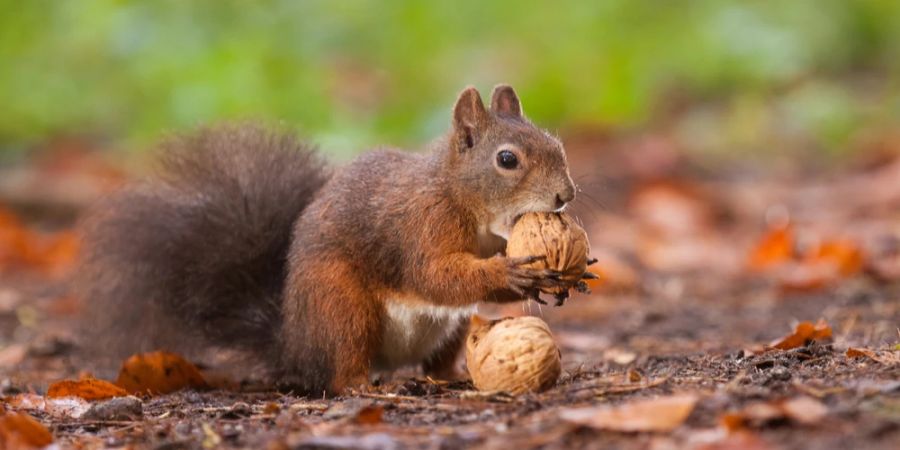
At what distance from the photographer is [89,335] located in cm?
387

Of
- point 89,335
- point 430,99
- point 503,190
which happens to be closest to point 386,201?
point 503,190

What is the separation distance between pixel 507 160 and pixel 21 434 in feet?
4.65

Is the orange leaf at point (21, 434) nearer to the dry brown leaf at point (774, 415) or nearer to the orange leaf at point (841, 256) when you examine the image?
the dry brown leaf at point (774, 415)

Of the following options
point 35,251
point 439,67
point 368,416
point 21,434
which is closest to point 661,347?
point 368,416

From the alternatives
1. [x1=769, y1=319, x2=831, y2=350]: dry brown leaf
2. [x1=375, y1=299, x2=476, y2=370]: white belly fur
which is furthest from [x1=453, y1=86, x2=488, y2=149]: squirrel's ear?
[x1=769, y1=319, x2=831, y2=350]: dry brown leaf

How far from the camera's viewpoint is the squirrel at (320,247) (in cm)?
322

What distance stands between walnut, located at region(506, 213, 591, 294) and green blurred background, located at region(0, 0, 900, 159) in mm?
4730

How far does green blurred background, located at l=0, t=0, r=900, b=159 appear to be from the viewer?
873 centimetres

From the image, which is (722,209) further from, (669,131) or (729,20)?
(729,20)

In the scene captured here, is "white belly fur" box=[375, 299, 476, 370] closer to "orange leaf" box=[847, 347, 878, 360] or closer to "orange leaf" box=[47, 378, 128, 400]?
"orange leaf" box=[47, 378, 128, 400]

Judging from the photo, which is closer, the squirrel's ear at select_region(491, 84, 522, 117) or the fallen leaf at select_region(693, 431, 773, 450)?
the fallen leaf at select_region(693, 431, 773, 450)

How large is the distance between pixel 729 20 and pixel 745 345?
781cm

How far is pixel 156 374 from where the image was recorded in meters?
3.46

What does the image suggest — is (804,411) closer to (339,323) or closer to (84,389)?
(339,323)
